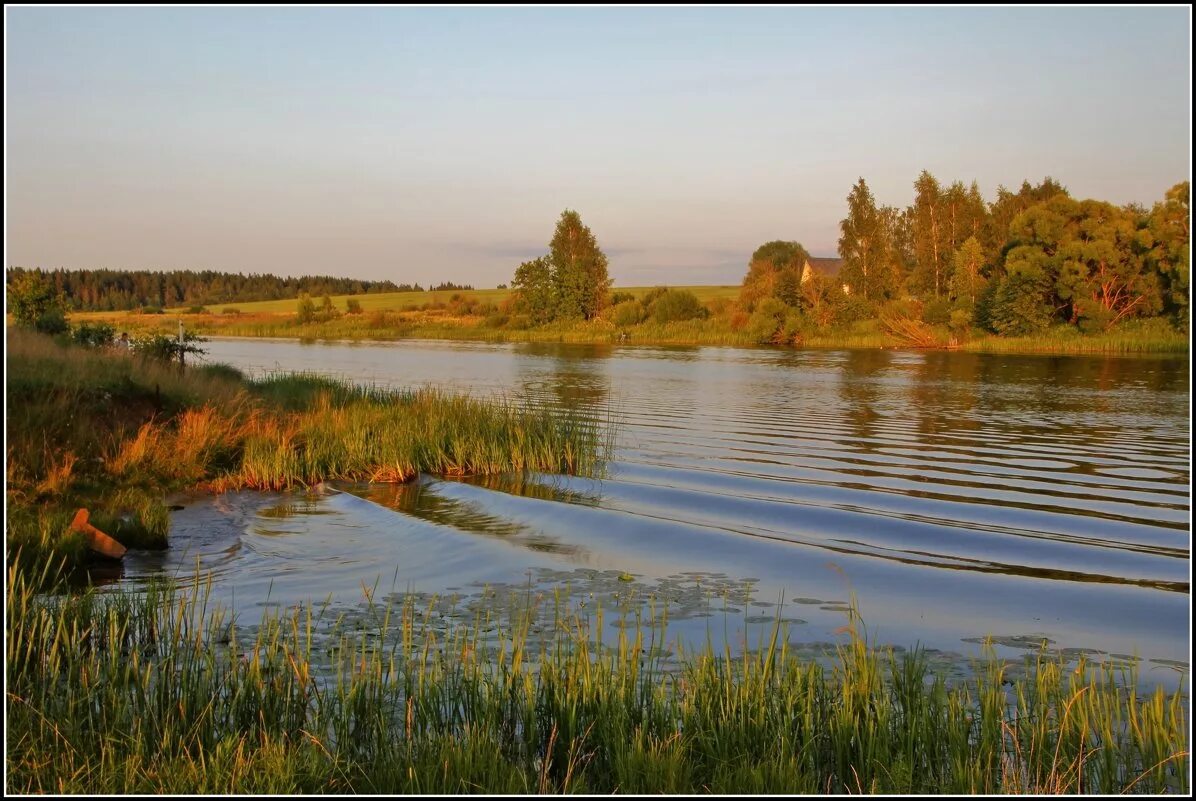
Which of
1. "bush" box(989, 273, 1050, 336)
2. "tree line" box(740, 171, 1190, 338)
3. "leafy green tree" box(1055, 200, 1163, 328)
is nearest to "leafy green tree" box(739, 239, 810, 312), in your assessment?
"tree line" box(740, 171, 1190, 338)

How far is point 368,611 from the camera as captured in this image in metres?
7.95

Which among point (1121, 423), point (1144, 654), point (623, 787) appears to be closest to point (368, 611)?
point (623, 787)

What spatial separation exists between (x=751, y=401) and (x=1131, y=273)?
38.2 meters

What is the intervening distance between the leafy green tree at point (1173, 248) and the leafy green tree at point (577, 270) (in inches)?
1853

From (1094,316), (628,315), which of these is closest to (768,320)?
(628,315)

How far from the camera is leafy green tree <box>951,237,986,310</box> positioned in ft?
213

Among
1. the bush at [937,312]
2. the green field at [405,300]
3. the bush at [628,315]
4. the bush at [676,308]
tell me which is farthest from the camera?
the green field at [405,300]

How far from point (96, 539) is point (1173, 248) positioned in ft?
193

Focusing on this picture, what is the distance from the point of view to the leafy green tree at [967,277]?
213 ft

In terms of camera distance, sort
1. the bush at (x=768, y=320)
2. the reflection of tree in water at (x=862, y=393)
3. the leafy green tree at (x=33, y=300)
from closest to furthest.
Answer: the reflection of tree in water at (x=862, y=393)
the leafy green tree at (x=33, y=300)
the bush at (x=768, y=320)

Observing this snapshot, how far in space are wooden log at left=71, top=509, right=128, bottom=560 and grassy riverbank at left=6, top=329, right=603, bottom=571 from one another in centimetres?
16

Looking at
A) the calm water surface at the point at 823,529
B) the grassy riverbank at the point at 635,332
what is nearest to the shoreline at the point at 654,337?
the grassy riverbank at the point at 635,332

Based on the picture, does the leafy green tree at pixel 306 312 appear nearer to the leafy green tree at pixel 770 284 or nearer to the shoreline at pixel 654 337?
the shoreline at pixel 654 337

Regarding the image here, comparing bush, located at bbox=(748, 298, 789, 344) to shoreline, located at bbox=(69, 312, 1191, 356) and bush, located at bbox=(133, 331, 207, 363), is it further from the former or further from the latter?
bush, located at bbox=(133, 331, 207, 363)
